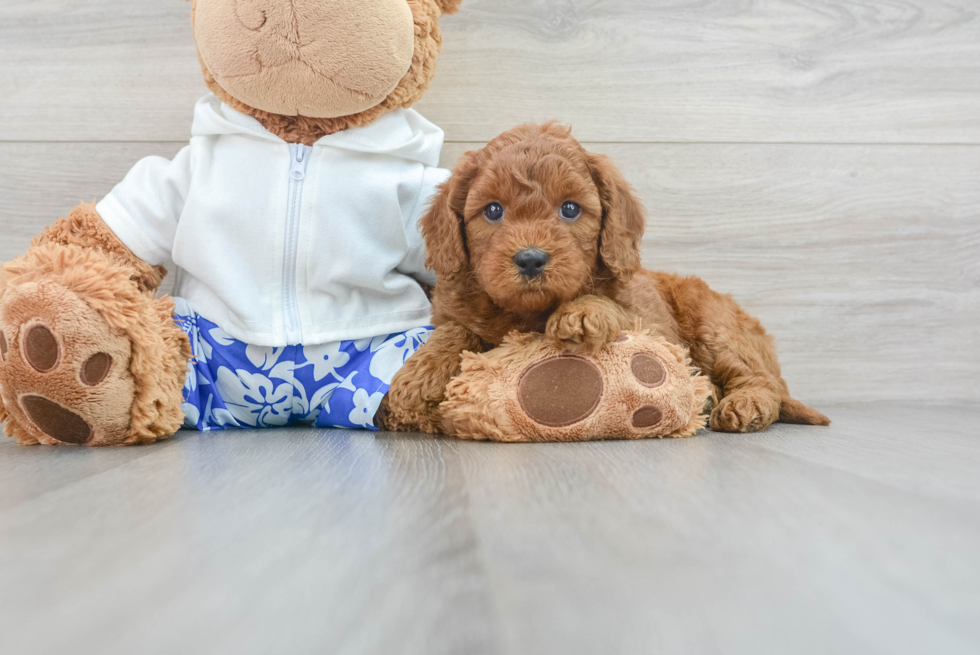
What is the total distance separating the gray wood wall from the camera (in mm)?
1391

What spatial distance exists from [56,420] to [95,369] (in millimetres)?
84

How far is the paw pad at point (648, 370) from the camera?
3.19ft

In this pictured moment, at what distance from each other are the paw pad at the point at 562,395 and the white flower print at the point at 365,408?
0.26 metres

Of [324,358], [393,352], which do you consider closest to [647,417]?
[393,352]

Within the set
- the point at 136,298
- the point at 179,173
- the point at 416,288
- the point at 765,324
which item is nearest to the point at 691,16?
the point at 765,324

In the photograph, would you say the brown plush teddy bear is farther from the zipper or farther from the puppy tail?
the puppy tail

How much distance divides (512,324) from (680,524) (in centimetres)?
55

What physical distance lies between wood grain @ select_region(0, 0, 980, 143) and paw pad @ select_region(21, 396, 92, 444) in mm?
666

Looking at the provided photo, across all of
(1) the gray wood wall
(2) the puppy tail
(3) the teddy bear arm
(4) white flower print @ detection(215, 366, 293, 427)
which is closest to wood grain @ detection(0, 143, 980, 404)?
(1) the gray wood wall

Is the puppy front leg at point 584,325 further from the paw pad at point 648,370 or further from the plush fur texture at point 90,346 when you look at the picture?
the plush fur texture at point 90,346

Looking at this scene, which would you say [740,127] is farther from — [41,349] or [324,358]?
[41,349]

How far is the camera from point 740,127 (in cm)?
146

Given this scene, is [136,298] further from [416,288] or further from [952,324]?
[952,324]

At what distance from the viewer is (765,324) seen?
58.4 inches
